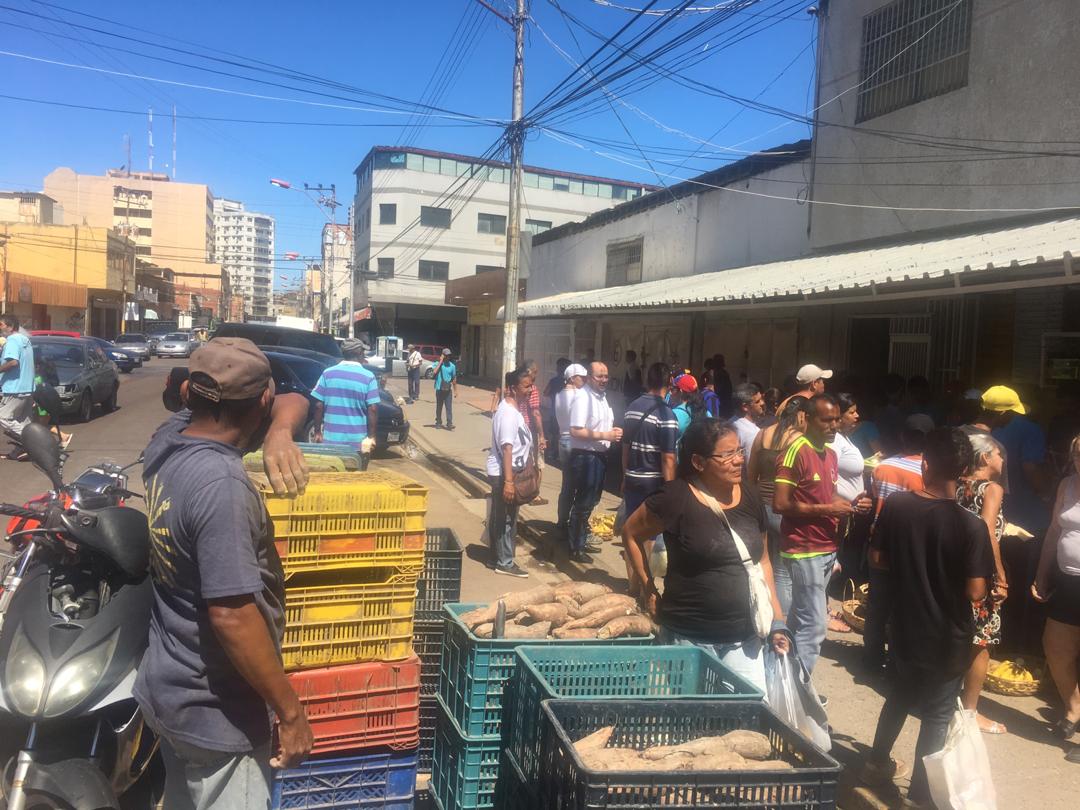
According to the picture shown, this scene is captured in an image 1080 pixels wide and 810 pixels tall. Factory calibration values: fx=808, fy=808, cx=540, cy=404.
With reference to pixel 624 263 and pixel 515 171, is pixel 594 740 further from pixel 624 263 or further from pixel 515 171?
pixel 624 263

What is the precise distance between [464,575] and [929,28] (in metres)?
8.92

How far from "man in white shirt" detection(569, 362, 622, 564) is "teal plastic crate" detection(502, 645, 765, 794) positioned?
14.5ft

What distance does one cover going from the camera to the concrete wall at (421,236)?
5381cm

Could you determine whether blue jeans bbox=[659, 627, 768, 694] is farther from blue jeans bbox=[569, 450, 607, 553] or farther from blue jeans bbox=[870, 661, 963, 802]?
blue jeans bbox=[569, 450, 607, 553]

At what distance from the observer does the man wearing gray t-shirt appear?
199 centimetres

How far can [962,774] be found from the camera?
3.29 meters

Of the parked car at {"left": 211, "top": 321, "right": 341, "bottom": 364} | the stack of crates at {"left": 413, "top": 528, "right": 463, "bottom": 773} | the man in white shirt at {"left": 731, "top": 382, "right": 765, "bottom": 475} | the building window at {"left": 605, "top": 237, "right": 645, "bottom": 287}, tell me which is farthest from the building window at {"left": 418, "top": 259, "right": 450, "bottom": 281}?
the stack of crates at {"left": 413, "top": 528, "right": 463, "bottom": 773}

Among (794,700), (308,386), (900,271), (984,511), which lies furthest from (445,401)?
(794,700)

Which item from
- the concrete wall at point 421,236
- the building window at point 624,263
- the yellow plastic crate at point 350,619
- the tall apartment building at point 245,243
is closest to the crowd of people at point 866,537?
the yellow plastic crate at point 350,619

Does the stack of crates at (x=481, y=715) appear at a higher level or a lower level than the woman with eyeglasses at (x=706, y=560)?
lower

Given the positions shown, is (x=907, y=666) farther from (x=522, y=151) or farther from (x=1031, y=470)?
(x=522, y=151)

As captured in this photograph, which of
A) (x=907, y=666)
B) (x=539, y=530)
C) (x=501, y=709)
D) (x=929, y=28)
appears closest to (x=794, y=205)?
(x=929, y=28)

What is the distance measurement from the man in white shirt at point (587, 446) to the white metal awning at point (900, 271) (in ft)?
8.85

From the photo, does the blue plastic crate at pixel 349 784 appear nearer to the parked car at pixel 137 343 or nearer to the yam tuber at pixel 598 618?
the yam tuber at pixel 598 618
